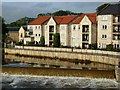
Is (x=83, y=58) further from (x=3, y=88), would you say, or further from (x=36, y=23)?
(x=36, y=23)

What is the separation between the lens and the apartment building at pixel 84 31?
4834 centimetres

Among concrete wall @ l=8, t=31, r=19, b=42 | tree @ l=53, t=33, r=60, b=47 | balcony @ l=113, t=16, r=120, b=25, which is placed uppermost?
balcony @ l=113, t=16, r=120, b=25

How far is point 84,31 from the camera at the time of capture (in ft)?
162

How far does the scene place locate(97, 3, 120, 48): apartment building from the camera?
45625 mm

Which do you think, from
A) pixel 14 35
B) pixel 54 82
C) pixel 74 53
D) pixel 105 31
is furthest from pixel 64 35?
pixel 54 82

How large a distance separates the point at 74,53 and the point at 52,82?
15350 millimetres

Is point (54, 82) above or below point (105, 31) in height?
below

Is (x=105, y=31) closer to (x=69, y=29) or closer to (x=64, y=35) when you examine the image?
(x=69, y=29)

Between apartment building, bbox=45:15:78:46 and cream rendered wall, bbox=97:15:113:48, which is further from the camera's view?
apartment building, bbox=45:15:78:46

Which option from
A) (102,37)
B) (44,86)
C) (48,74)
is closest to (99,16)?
(102,37)

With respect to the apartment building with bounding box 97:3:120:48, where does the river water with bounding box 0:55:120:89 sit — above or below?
below

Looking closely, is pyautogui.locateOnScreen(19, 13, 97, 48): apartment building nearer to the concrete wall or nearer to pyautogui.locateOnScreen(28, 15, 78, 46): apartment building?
pyautogui.locateOnScreen(28, 15, 78, 46): apartment building

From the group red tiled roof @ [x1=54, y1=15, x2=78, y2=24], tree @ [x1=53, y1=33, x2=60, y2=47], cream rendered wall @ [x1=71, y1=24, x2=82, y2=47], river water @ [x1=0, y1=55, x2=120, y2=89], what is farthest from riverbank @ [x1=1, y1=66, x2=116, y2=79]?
red tiled roof @ [x1=54, y1=15, x2=78, y2=24]

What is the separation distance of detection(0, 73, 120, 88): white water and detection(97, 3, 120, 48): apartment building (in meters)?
19.8
